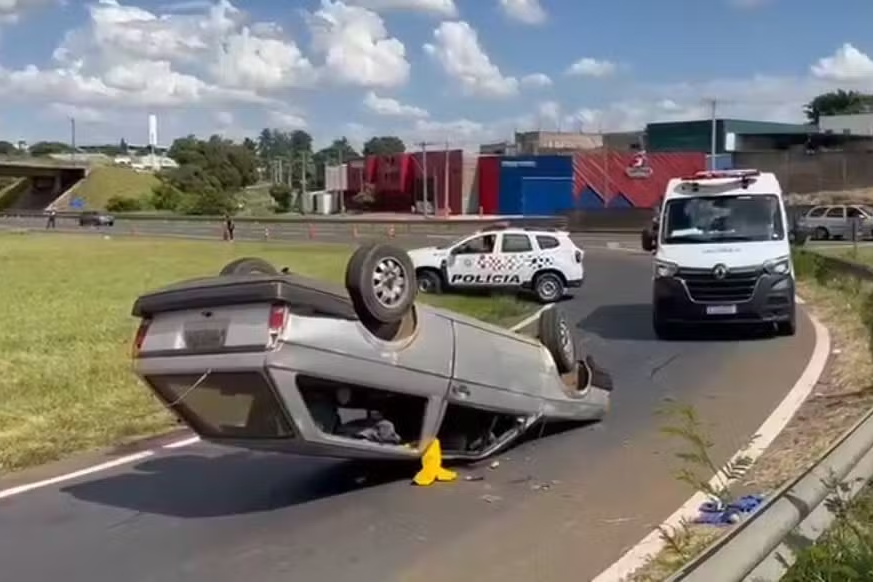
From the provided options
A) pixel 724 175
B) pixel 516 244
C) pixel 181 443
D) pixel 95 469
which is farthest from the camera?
pixel 516 244

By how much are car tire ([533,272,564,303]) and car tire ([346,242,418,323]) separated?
1910cm

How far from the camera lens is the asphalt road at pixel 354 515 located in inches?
246

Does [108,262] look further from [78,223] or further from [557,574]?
[78,223]

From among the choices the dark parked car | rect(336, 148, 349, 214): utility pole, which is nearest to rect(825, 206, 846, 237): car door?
the dark parked car

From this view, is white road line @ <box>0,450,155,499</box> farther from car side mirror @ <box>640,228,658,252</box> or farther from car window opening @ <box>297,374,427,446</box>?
car side mirror @ <box>640,228,658,252</box>

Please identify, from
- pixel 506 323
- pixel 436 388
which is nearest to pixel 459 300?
pixel 506 323

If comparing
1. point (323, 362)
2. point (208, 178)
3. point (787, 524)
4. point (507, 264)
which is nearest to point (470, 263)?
point (507, 264)

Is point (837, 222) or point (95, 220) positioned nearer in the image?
point (837, 222)

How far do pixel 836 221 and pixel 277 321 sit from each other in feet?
164

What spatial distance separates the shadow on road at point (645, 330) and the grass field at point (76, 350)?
1796 millimetres

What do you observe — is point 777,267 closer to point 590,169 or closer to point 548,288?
point 548,288

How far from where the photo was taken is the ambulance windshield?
58.7ft

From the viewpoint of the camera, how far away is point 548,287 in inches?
1060

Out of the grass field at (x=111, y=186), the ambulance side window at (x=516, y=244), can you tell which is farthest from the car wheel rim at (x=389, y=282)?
the grass field at (x=111, y=186)
